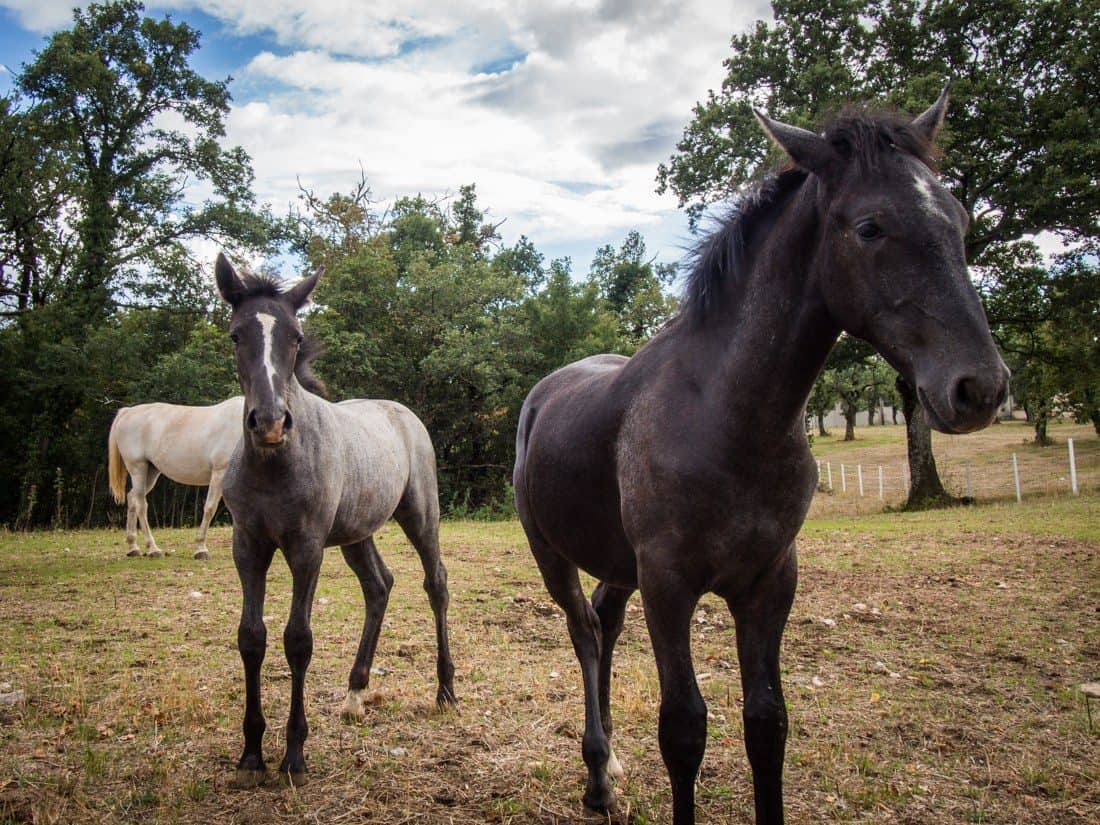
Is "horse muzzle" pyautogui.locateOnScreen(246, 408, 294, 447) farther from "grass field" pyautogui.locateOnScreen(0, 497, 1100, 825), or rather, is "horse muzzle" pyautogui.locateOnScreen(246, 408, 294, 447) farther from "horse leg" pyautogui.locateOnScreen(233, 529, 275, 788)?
"grass field" pyautogui.locateOnScreen(0, 497, 1100, 825)

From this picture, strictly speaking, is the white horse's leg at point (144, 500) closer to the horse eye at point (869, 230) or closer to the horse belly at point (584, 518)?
the horse belly at point (584, 518)

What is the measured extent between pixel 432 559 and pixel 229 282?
239 centimetres

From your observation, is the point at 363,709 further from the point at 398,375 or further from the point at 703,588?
the point at 398,375

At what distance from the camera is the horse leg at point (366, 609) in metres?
4.23

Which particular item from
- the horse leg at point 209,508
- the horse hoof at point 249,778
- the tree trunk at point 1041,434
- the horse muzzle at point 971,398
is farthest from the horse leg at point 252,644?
Answer: the tree trunk at point 1041,434

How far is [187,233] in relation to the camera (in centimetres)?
2072

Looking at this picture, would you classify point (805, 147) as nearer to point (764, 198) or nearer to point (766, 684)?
point (764, 198)

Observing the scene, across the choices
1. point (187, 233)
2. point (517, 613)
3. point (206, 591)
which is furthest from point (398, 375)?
point (517, 613)

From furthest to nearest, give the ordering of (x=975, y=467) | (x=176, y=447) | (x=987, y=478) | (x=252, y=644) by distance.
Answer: (x=975, y=467) → (x=987, y=478) → (x=176, y=447) → (x=252, y=644)

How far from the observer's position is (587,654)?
341cm

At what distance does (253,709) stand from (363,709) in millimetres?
905

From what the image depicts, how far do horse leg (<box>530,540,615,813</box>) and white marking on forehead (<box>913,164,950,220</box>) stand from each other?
2268 mm

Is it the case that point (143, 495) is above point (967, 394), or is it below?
below

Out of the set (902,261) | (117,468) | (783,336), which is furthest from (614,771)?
(117,468)
